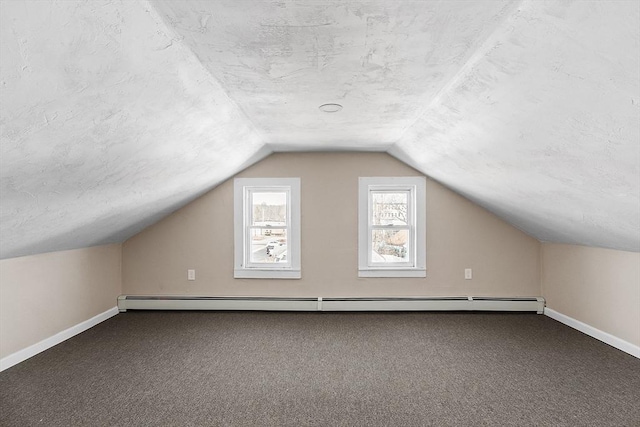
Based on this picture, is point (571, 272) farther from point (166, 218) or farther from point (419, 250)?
point (166, 218)

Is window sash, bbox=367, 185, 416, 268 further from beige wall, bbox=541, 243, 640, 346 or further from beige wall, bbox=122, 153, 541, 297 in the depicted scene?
beige wall, bbox=541, 243, 640, 346

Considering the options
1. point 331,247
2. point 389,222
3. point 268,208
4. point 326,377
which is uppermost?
point 268,208

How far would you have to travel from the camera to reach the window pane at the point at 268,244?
4.86 metres

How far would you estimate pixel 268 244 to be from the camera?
487cm

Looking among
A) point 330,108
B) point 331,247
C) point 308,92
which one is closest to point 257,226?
point 331,247

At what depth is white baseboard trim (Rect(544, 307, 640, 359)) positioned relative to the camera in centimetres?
329

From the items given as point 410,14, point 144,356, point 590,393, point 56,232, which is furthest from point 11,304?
point 590,393

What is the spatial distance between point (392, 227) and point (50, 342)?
3.76 m

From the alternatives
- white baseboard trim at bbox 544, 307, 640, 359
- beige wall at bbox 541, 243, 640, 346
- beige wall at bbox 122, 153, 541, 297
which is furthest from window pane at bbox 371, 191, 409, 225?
white baseboard trim at bbox 544, 307, 640, 359

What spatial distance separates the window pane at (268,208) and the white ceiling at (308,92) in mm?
1526

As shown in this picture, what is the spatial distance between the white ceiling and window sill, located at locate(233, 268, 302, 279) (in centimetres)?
172

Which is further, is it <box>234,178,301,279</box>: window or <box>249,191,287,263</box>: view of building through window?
<box>249,191,287,263</box>: view of building through window

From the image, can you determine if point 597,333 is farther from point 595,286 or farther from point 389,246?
point 389,246

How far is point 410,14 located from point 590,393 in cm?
273
